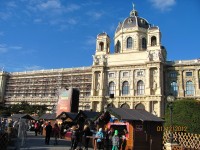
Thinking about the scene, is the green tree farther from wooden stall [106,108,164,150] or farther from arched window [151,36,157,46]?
arched window [151,36,157,46]

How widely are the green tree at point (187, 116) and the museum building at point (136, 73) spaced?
1781 centimetres

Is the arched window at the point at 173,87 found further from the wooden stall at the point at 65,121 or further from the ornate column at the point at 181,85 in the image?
the wooden stall at the point at 65,121

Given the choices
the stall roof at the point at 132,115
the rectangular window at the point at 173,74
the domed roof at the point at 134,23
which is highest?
the domed roof at the point at 134,23

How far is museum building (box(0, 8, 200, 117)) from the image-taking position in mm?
60500

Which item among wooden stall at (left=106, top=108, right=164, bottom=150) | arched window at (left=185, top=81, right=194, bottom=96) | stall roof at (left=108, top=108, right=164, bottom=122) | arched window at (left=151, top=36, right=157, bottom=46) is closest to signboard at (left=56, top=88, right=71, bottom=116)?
stall roof at (left=108, top=108, right=164, bottom=122)

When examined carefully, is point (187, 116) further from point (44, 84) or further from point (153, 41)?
point (44, 84)

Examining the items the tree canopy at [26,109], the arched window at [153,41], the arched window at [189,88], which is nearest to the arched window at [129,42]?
the arched window at [153,41]

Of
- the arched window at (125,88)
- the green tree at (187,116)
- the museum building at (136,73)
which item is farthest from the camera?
the arched window at (125,88)

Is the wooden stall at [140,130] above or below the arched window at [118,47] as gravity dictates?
below

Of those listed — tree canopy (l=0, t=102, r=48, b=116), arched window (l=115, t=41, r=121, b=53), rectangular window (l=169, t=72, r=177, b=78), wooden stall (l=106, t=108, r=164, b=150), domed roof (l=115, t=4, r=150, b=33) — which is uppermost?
domed roof (l=115, t=4, r=150, b=33)

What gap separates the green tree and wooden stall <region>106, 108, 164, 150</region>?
1227 cm

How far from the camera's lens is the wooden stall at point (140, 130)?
19.5 m

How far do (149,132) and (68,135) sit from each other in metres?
12.2

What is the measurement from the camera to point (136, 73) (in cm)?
6331
